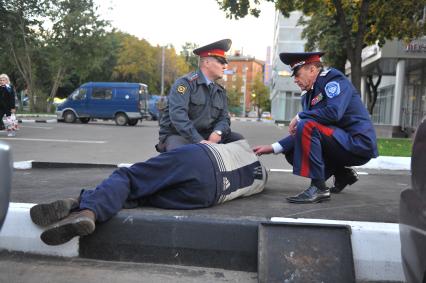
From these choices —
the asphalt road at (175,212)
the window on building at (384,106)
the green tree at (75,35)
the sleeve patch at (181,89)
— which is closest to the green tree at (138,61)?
the green tree at (75,35)

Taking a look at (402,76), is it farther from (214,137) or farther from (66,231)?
(66,231)

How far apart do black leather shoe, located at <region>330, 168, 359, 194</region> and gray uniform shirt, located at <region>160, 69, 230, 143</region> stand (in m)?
1.23

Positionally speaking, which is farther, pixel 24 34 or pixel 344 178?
pixel 24 34

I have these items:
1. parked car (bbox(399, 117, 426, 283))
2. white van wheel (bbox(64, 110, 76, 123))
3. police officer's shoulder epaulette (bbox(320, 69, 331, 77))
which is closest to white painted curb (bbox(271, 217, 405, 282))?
parked car (bbox(399, 117, 426, 283))

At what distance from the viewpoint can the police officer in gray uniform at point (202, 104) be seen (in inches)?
194

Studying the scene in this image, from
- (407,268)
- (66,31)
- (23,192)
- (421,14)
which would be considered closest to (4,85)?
(23,192)

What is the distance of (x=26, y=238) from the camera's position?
12.0 ft

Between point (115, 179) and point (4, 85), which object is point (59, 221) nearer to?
point (115, 179)

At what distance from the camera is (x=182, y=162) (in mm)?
3912

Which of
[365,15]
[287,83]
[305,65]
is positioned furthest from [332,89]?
[287,83]

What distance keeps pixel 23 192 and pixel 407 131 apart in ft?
63.6

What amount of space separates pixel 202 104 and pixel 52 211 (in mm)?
2167

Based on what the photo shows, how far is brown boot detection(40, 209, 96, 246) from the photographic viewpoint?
128 inches

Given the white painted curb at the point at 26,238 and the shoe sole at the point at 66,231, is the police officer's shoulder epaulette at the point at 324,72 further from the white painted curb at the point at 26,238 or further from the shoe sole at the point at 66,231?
the white painted curb at the point at 26,238
